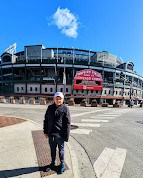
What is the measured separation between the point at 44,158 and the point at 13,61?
35.3 m

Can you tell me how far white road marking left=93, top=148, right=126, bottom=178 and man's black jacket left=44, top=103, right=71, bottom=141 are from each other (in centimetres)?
136

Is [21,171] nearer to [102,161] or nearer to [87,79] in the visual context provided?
[102,161]

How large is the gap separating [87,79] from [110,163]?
82.3ft

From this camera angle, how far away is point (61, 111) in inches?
89.0

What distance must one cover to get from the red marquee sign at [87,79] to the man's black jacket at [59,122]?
2433cm

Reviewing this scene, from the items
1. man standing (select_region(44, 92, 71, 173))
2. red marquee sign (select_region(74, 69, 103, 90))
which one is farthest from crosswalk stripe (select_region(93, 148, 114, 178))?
red marquee sign (select_region(74, 69, 103, 90))

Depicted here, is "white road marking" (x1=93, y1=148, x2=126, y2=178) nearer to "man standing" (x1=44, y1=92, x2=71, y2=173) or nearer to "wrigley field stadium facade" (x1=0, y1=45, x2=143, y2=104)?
"man standing" (x1=44, y1=92, x2=71, y2=173)

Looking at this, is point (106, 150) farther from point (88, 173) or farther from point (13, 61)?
point (13, 61)

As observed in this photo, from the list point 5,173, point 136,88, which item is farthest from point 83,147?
point 136,88

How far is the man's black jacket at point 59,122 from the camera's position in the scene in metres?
2.26

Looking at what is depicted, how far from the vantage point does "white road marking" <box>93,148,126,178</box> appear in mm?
2352

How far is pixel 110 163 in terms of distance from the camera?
2.76 meters

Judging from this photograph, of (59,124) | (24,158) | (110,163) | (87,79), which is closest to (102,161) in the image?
(110,163)

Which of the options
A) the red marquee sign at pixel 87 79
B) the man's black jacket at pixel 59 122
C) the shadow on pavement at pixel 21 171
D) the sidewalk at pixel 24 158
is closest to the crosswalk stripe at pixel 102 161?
the sidewalk at pixel 24 158
